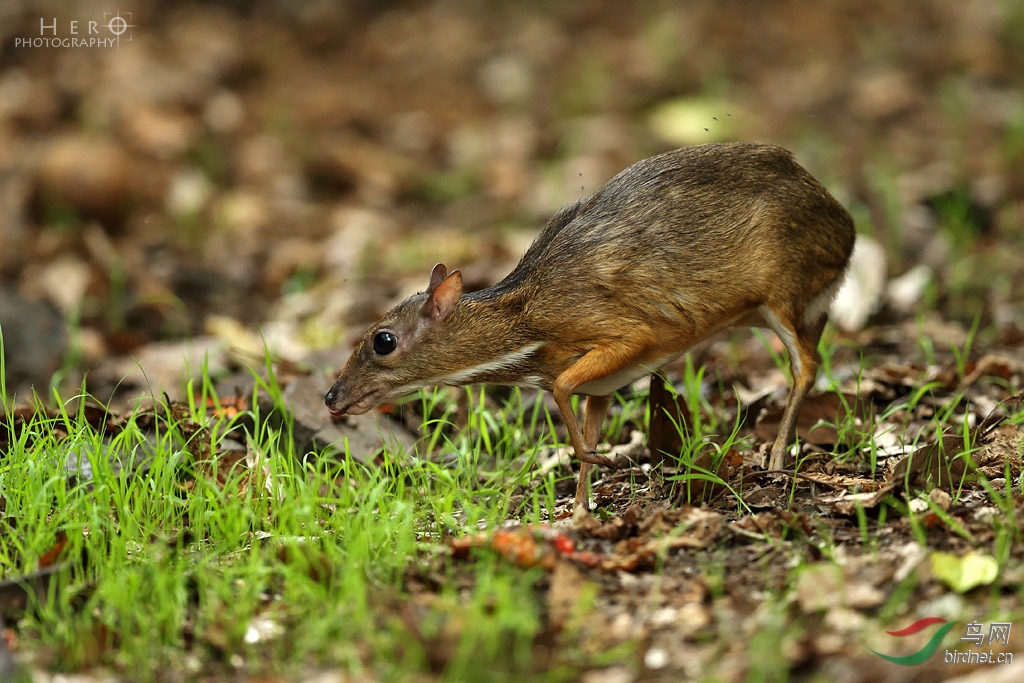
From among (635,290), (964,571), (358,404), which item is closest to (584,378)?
(635,290)

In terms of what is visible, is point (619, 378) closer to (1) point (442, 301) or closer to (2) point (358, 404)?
(1) point (442, 301)

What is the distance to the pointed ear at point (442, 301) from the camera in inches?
195

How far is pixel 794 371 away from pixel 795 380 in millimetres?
42

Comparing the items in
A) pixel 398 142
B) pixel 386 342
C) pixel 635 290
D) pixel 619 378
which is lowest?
pixel 619 378

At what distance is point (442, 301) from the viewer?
4977 millimetres

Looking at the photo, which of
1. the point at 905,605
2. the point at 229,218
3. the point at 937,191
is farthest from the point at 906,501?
the point at 229,218

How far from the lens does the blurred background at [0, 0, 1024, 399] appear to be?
8.44 meters

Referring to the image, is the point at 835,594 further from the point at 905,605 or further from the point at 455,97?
the point at 455,97

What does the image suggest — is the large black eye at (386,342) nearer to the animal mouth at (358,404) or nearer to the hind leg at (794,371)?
the animal mouth at (358,404)

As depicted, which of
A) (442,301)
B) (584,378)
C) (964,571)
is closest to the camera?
(964,571)

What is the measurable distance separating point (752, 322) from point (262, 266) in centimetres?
582

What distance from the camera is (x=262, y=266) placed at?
1009 cm

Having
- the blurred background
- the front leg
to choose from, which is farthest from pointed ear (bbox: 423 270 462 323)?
the blurred background

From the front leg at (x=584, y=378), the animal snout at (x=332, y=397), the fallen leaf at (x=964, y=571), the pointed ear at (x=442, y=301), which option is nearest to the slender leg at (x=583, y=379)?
the front leg at (x=584, y=378)
